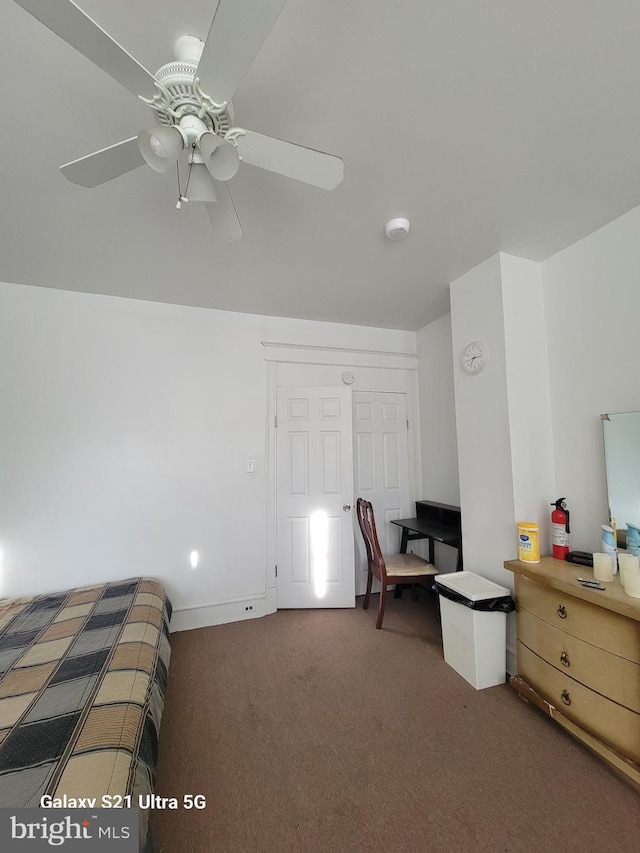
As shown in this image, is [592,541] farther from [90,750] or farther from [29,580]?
[29,580]

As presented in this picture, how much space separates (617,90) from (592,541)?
2148 millimetres

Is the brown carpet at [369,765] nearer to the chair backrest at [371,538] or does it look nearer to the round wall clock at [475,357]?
the chair backrest at [371,538]

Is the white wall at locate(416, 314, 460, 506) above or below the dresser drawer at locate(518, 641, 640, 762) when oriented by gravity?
above

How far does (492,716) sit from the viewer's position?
1757mm

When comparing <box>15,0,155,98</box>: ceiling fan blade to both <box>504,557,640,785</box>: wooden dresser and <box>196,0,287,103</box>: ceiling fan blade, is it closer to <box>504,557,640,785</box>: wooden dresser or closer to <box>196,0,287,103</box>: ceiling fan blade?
<box>196,0,287,103</box>: ceiling fan blade

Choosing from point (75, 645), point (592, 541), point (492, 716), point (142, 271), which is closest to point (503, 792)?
point (492, 716)

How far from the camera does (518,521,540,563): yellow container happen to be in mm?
1906

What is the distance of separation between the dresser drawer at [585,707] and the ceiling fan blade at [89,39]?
112 inches

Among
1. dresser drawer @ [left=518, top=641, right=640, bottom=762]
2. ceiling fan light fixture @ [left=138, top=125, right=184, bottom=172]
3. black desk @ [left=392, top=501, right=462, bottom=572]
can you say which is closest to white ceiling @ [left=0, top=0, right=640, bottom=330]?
ceiling fan light fixture @ [left=138, top=125, right=184, bottom=172]

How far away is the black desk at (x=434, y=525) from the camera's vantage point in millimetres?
2652

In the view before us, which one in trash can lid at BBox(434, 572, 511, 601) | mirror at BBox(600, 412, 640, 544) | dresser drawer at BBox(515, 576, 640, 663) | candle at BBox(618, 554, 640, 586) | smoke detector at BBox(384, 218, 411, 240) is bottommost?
trash can lid at BBox(434, 572, 511, 601)

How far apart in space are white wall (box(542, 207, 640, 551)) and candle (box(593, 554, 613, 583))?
38 centimetres

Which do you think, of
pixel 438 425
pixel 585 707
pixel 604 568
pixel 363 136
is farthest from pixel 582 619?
pixel 363 136

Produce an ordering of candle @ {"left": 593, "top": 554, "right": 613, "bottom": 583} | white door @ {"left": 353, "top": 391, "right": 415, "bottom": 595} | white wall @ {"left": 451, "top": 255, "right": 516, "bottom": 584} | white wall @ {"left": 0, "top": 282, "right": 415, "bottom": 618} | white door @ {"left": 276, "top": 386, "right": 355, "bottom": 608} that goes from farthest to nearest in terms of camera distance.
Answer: white door @ {"left": 353, "top": 391, "right": 415, "bottom": 595} → white door @ {"left": 276, "top": 386, "right": 355, "bottom": 608} → white wall @ {"left": 0, "top": 282, "right": 415, "bottom": 618} → white wall @ {"left": 451, "top": 255, "right": 516, "bottom": 584} → candle @ {"left": 593, "top": 554, "right": 613, "bottom": 583}
